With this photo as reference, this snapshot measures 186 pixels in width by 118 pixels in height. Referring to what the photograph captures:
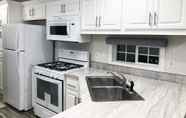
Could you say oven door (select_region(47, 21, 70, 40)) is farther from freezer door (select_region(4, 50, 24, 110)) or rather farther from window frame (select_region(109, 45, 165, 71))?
window frame (select_region(109, 45, 165, 71))

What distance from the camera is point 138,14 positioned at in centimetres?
201

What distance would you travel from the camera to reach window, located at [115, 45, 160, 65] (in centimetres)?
239

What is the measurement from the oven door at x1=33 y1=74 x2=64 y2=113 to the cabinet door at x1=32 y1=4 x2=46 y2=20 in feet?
3.85

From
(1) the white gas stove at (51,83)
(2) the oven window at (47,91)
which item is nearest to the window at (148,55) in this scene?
(1) the white gas stove at (51,83)

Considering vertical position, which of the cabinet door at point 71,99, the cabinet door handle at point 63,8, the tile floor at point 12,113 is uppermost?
the cabinet door handle at point 63,8

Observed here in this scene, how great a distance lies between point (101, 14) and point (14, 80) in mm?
2078

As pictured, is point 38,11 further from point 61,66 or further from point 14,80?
point 14,80

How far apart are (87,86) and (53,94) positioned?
1.01 meters

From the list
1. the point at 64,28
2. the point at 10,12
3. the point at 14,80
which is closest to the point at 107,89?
the point at 64,28

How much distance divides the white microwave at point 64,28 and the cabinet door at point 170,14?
1251 mm

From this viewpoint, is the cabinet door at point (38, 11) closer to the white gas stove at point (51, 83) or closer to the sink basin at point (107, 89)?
the white gas stove at point (51, 83)

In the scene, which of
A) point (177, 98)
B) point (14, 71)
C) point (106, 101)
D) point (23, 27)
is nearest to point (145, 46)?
point (177, 98)

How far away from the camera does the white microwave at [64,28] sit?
8.79ft

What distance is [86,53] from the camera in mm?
2945
